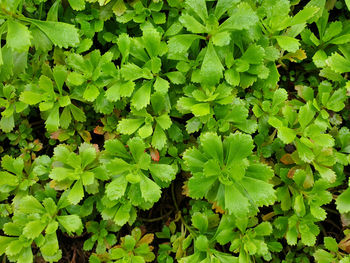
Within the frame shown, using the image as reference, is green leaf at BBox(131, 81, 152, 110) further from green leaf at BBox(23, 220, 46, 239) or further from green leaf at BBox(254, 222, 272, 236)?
green leaf at BBox(254, 222, 272, 236)

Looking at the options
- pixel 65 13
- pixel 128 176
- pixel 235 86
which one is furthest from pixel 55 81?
pixel 235 86

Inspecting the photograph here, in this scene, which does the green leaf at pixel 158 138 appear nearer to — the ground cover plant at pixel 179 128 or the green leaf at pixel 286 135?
the ground cover plant at pixel 179 128

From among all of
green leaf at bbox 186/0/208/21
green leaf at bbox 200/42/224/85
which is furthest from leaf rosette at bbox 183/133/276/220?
green leaf at bbox 186/0/208/21

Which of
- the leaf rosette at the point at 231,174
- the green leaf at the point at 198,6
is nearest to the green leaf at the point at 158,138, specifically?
the leaf rosette at the point at 231,174

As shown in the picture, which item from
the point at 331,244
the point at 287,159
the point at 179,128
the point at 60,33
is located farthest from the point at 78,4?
the point at 331,244

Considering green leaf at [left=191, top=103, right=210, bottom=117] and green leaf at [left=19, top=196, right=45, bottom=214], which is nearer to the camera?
green leaf at [left=191, top=103, right=210, bottom=117]

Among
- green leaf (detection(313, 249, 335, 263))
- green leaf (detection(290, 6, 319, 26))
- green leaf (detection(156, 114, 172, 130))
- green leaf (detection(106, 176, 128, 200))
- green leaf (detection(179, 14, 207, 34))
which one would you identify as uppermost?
green leaf (detection(290, 6, 319, 26))
